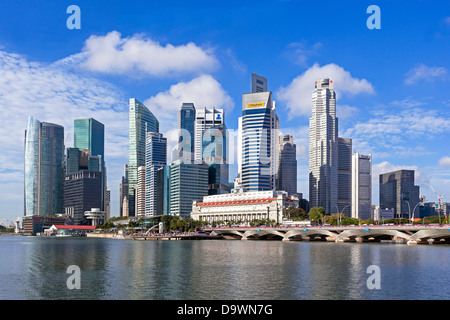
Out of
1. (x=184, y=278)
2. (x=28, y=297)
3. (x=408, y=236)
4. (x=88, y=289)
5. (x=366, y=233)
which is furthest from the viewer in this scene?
(x=366, y=233)

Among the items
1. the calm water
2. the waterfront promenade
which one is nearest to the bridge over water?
the waterfront promenade

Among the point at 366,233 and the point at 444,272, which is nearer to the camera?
the point at 444,272

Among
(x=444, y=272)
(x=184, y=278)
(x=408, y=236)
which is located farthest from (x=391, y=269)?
(x=408, y=236)

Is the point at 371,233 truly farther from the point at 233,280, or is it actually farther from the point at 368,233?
the point at 233,280

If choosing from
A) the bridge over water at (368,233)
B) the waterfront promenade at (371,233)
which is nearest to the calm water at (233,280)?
the bridge over water at (368,233)

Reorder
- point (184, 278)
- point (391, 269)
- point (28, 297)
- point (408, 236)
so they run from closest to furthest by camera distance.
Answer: point (28, 297) < point (184, 278) < point (391, 269) < point (408, 236)

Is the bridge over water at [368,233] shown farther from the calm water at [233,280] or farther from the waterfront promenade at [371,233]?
the calm water at [233,280]

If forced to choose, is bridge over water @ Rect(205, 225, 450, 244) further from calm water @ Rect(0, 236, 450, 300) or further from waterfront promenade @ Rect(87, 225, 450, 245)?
Result: calm water @ Rect(0, 236, 450, 300)

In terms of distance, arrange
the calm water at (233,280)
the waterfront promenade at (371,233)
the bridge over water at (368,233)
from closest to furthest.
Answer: the calm water at (233,280) → the bridge over water at (368,233) → the waterfront promenade at (371,233)

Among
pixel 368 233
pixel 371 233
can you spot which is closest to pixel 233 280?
pixel 371 233
